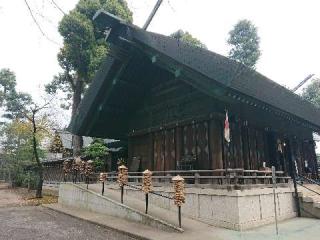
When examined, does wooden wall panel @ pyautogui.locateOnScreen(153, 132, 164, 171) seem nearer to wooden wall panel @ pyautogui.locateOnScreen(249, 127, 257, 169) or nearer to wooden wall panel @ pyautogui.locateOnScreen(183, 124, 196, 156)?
wooden wall panel @ pyautogui.locateOnScreen(183, 124, 196, 156)

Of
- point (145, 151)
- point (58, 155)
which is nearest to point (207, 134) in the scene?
point (145, 151)

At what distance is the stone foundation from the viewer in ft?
29.1

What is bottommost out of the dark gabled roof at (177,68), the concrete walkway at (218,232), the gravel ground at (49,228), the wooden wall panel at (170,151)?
the gravel ground at (49,228)

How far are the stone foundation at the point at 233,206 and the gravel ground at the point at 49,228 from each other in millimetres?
2667

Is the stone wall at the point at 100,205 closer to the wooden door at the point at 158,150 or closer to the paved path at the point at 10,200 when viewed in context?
the wooden door at the point at 158,150

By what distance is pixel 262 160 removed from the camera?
523 inches

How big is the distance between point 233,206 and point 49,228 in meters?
5.88

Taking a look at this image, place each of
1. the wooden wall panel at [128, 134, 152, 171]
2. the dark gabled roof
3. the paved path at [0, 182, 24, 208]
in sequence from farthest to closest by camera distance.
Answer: the paved path at [0, 182, 24, 208]
the wooden wall panel at [128, 134, 152, 171]
the dark gabled roof

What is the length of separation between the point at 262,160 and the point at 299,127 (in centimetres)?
498

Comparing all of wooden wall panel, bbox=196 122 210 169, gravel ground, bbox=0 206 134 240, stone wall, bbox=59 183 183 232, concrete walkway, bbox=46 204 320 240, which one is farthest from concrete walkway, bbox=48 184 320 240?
wooden wall panel, bbox=196 122 210 169

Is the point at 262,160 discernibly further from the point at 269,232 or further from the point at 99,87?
the point at 99,87

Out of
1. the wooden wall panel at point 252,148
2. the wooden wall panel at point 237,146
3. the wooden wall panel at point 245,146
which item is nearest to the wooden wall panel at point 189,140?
the wooden wall panel at point 237,146

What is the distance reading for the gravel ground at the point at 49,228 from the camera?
856 cm

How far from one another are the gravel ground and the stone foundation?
8.75 feet
